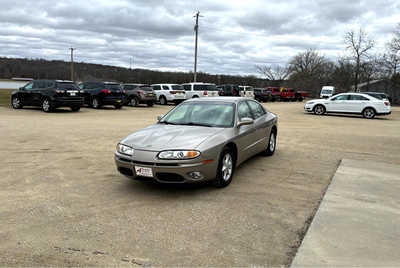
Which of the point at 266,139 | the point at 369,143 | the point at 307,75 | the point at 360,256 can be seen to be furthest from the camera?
the point at 307,75

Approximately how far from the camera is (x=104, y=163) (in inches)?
275

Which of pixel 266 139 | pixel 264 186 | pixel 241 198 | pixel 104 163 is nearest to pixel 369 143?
pixel 266 139

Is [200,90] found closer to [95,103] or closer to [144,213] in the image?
[95,103]

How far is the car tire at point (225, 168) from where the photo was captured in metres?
5.27

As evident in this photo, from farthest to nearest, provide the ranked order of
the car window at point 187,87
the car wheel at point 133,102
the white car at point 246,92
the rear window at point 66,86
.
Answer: the white car at point 246,92, the car window at point 187,87, the car wheel at point 133,102, the rear window at point 66,86

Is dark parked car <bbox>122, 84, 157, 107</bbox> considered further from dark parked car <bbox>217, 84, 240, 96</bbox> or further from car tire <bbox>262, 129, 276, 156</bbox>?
car tire <bbox>262, 129, 276, 156</bbox>

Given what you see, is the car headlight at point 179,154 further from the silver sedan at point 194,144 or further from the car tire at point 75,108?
the car tire at point 75,108

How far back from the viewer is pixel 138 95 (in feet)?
80.9

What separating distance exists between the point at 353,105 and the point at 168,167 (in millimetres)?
18941

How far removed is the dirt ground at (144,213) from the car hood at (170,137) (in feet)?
2.45

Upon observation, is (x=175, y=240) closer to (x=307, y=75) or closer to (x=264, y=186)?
(x=264, y=186)

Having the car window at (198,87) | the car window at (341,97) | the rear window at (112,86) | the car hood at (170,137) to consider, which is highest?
the car window at (198,87)

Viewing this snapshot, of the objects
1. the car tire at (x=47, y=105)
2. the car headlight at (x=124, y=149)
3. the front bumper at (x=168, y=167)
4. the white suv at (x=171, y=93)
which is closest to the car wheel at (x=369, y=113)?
the white suv at (x=171, y=93)

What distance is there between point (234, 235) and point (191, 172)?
1.32 metres
